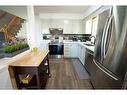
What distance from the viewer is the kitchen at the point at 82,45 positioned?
1.36 meters

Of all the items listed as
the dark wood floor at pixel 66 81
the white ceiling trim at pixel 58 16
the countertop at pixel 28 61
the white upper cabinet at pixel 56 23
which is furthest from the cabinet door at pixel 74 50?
the countertop at pixel 28 61

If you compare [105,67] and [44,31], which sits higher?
[44,31]

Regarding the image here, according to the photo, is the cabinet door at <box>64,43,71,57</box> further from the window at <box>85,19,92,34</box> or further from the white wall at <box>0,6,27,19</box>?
the white wall at <box>0,6,27,19</box>

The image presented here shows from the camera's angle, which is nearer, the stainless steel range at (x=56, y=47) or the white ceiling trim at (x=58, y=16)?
the stainless steel range at (x=56, y=47)

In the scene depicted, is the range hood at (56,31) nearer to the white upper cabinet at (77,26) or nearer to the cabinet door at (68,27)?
the cabinet door at (68,27)

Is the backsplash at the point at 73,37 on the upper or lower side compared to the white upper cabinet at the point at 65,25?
lower

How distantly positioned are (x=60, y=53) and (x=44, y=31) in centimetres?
149

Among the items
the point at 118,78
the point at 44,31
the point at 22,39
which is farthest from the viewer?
the point at 44,31

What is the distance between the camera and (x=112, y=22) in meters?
1.48

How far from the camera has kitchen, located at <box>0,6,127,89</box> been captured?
1.36 metres

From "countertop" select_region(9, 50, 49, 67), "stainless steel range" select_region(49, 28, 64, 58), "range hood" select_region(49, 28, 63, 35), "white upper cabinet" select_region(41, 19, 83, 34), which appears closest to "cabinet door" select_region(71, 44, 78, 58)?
"stainless steel range" select_region(49, 28, 64, 58)

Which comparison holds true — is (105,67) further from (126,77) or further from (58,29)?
(58,29)
